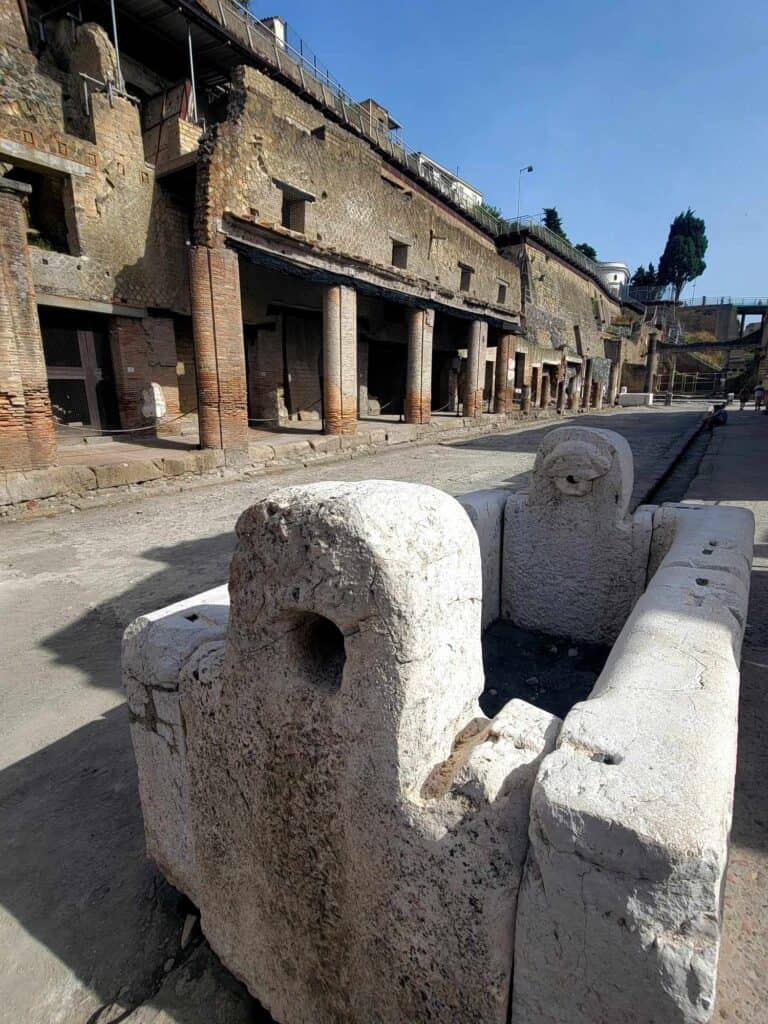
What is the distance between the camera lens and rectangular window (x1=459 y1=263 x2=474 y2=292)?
19.5 m

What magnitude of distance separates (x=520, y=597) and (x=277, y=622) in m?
2.14

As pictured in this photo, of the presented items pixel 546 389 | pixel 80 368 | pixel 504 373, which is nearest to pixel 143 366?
pixel 80 368

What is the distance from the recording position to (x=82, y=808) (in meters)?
2.14

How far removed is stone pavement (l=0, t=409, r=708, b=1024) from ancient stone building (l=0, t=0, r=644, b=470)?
135 inches

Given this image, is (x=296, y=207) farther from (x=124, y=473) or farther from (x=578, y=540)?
(x=578, y=540)

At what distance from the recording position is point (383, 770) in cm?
107

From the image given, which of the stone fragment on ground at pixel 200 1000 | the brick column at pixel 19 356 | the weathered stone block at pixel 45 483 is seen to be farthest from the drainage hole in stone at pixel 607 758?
the brick column at pixel 19 356

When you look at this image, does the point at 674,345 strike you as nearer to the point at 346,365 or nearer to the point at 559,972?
the point at 346,365

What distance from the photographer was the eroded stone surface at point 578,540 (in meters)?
2.60

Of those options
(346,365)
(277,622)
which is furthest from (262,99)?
(277,622)

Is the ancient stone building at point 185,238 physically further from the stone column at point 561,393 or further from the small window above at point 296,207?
the stone column at point 561,393

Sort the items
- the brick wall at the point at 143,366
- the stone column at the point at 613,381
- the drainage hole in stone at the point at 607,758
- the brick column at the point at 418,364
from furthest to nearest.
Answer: the stone column at the point at 613,381 < the brick column at the point at 418,364 < the brick wall at the point at 143,366 < the drainage hole in stone at the point at 607,758

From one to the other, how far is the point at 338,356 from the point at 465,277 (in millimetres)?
10662

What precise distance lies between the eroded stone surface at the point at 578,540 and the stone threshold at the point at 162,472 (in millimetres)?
6285
